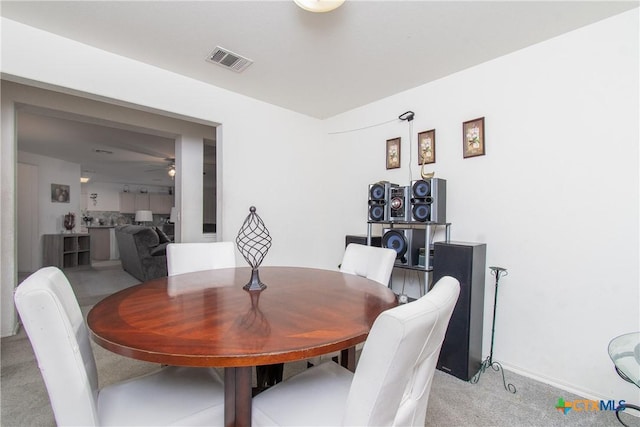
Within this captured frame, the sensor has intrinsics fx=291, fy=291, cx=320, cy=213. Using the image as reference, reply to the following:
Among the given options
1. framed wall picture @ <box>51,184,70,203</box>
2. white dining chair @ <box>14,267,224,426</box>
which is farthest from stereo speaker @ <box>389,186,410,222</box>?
framed wall picture @ <box>51,184,70,203</box>

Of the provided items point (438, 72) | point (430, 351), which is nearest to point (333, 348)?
point (430, 351)

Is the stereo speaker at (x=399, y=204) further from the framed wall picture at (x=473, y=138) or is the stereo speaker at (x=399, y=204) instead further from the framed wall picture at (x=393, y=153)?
the framed wall picture at (x=473, y=138)

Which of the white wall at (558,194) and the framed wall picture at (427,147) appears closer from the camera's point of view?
the white wall at (558,194)

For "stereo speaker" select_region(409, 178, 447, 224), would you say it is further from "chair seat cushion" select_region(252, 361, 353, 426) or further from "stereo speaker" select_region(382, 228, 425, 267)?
"chair seat cushion" select_region(252, 361, 353, 426)

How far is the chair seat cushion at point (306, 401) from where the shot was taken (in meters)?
0.95

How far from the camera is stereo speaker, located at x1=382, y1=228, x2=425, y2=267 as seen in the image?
251cm

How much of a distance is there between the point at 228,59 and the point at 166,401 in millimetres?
2339

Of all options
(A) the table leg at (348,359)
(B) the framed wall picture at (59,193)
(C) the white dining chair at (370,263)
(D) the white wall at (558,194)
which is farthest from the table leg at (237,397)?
(B) the framed wall picture at (59,193)

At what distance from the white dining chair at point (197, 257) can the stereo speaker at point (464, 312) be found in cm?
161

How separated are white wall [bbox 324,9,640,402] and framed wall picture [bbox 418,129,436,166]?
0.10m

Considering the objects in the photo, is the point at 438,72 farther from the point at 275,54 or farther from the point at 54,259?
the point at 54,259

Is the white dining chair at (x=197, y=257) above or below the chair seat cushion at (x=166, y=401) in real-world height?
above

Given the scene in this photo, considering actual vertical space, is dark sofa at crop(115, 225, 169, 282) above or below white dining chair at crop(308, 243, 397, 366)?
below

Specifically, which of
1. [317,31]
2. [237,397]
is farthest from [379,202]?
[237,397]
